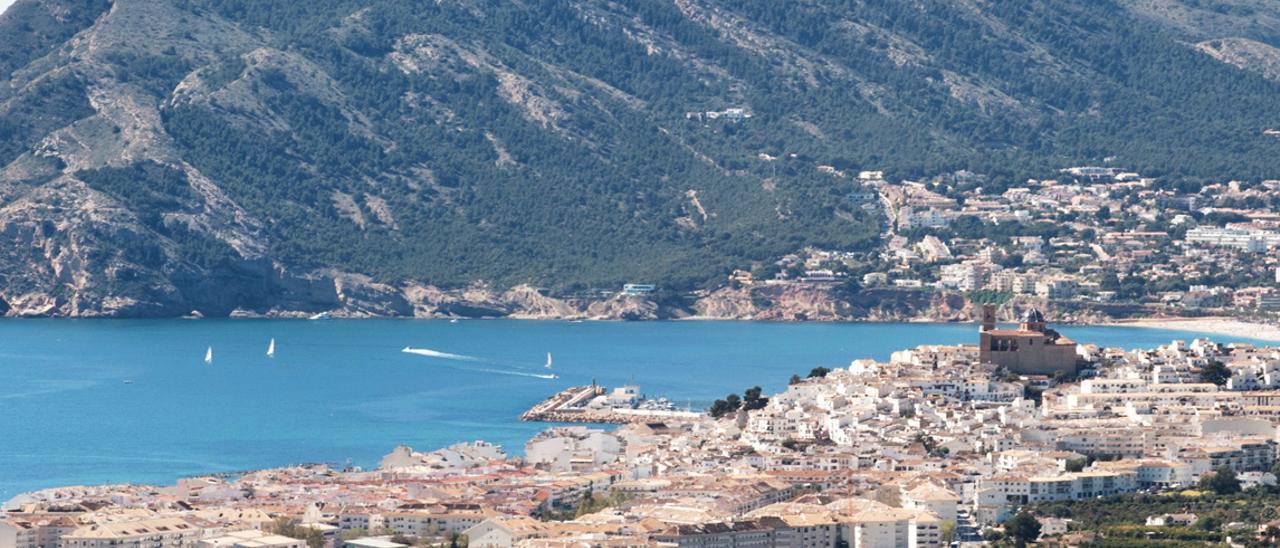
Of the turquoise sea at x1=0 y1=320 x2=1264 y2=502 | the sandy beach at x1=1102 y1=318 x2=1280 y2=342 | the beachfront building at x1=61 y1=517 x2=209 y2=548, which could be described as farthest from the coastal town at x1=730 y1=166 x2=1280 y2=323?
the beachfront building at x1=61 y1=517 x2=209 y2=548

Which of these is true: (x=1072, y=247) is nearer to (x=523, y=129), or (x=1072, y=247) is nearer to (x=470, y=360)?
(x=523, y=129)

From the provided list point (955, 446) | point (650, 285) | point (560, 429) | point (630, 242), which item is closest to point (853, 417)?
point (955, 446)

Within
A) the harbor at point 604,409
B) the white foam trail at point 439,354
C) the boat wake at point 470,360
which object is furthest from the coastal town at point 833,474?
the white foam trail at point 439,354

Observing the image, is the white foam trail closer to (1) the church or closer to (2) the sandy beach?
(2) the sandy beach

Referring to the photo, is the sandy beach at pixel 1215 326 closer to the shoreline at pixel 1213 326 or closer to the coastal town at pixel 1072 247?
the shoreline at pixel 1213 326

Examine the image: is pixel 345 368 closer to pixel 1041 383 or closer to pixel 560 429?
pixel 560 429

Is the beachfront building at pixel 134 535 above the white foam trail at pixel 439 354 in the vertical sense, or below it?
below

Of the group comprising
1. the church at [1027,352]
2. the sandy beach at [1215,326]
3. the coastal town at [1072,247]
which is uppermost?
the coastal town at [1072,247]

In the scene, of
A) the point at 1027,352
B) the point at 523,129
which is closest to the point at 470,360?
the point at 1027,352
